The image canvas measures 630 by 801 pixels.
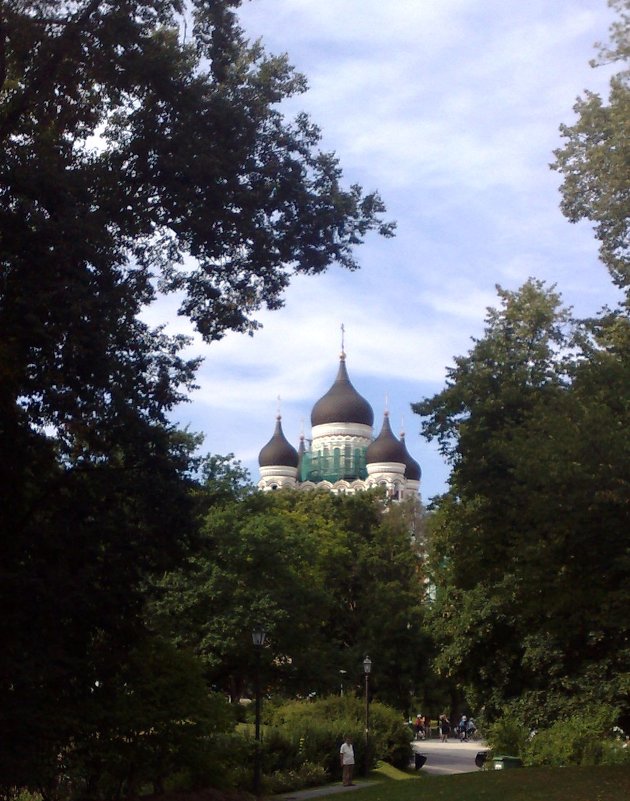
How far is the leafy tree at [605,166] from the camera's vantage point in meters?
19.9

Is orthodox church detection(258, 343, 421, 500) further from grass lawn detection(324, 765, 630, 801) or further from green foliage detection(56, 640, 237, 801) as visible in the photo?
green foliage detection(56, 640, 237, 801)

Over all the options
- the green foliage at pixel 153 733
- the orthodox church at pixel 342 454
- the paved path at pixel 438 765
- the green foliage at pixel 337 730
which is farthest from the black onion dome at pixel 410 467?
the green foliage at pixel 153 733

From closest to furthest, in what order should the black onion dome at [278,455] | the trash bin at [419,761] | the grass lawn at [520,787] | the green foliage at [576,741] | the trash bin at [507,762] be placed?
the grass lawn at [520,787] → the green foliage at [576,741] → the trash bin at [507,762] → the trash bin at [419,761] → the black onion dome at [278,455]

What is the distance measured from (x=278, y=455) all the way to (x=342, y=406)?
28.8 feet

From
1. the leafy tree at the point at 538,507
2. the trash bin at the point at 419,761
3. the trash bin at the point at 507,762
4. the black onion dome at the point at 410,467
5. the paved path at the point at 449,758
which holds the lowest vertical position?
the paved path at the point at 449,758

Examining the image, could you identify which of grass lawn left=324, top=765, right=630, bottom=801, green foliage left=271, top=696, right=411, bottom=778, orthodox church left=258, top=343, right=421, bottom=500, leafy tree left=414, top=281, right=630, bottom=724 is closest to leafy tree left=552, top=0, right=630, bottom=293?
leafy tree left=414, top=281, right=630, bottom=724

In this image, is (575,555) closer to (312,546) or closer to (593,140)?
(593,140)

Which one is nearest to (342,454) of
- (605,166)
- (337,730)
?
(337,730)

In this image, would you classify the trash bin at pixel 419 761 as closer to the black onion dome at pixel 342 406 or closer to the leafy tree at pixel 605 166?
the leafy tree at pixel 605 166

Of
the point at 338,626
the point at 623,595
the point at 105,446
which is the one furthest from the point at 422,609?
the point at 105,446

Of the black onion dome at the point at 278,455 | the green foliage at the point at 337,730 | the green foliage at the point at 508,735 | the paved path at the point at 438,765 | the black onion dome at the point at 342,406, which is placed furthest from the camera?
the black onion dome at the point at 278,455

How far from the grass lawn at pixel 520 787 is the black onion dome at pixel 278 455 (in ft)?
264

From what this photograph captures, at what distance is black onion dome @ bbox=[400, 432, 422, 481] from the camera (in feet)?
345

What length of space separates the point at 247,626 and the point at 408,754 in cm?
704
